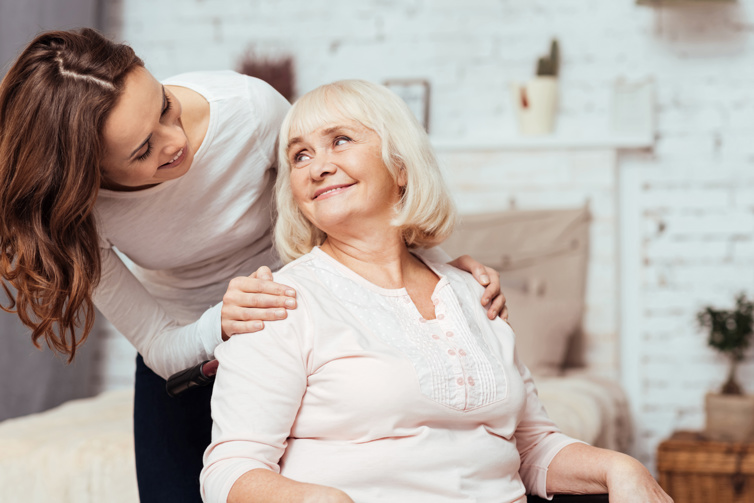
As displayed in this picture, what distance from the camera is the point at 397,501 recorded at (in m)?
1.19

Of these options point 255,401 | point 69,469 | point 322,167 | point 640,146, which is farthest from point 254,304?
point 640,146

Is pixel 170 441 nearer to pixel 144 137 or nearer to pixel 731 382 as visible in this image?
pixel 144 137

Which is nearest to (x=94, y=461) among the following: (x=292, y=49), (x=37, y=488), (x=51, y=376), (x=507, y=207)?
(x=37, y=488)

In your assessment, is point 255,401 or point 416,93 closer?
point 255,401

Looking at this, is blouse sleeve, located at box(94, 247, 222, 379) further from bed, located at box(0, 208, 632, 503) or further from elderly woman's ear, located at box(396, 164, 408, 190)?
bed, located at box(0, 208, 632, 503)

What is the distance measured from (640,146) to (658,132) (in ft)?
0.42

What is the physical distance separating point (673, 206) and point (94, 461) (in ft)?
8.40

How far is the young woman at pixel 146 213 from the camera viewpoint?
49.8 inches

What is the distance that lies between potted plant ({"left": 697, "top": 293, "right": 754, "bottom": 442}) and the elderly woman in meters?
1.88

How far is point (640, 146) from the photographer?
3434 millimetres

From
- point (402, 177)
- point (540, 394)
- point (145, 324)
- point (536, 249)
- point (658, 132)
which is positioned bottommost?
point (540, 394)

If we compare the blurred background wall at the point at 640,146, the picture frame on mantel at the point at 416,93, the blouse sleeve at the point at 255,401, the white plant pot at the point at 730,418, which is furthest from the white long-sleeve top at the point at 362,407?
the picture frame on mantel at the point at 416,93

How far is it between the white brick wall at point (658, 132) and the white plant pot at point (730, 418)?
0.33 metres

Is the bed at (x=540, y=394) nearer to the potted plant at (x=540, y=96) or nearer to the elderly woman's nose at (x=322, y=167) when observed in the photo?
the potted plant at (x=540, y=96)
